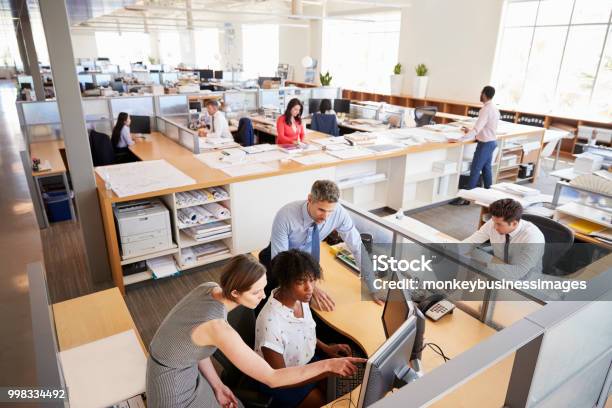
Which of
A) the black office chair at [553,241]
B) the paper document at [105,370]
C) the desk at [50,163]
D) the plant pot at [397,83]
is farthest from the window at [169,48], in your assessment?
the paper document at [105,370]

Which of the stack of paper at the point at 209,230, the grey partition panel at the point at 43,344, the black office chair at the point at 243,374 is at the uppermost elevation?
the grey partition panel at the point at 43,344

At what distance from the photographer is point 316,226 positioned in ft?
8.39

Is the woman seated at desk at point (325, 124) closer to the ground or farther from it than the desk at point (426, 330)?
farther from it

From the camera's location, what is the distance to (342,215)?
8.58 feet

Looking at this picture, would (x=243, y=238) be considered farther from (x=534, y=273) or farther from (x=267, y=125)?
(x=267, y=125)

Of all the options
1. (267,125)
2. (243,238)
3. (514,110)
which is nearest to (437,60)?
(514,110)

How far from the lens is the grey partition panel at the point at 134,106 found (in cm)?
602

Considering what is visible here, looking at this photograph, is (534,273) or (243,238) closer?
(534,273)

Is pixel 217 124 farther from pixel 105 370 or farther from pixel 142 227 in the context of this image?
pixel 105 370

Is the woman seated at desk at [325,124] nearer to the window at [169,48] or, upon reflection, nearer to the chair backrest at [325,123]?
the chair backrest at [325,123]

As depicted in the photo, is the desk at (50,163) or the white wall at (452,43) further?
the white wall at (452,43)

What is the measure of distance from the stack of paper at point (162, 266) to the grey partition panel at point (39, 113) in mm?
3308

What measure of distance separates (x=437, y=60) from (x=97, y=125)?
316 inches

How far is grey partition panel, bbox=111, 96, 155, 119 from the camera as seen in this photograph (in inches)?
237
